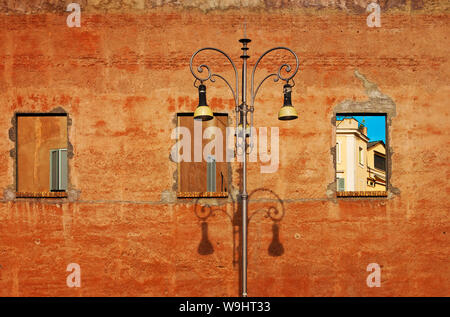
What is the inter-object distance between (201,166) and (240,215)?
1.18 metres

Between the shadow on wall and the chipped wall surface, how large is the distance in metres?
0.03

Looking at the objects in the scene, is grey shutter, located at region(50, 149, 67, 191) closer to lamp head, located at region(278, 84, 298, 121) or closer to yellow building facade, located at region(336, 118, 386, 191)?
lamp head, located at region(278, 84, 298, 121)

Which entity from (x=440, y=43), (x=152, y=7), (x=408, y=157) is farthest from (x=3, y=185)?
(x=440, y=43)

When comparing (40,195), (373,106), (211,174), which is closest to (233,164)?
(211,174)

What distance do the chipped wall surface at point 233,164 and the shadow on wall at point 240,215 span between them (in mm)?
25

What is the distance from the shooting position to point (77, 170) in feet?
28.8

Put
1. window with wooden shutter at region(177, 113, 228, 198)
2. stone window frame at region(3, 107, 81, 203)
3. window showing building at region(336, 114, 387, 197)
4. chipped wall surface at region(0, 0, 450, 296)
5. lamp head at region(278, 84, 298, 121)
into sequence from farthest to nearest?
window showing building at region(336, 114, 387, 197) → window with wooden shutter at region(177, 113, 228, 198) → stone window frame at region(3, 107, 81, 203) → chipped wall surface at region(0, 0, 450, 296) → lamp head at region(278, 84, 298, 121)

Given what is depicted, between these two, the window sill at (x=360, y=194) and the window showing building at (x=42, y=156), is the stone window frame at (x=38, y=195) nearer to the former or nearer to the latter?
the window showing building at (x=42, y=156)

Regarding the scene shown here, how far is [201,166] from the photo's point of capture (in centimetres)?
902

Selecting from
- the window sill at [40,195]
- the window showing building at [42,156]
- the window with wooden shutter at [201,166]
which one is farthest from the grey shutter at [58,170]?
the window with wooden shutter at [201,166]

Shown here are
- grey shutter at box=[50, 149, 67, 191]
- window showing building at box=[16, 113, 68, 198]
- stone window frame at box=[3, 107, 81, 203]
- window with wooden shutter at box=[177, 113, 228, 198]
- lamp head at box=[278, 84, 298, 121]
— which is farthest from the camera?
window showing building at box=[16, 113, 68, 198]

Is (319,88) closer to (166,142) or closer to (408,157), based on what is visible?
(408,157)

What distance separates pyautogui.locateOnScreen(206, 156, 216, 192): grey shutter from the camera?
29.6ft

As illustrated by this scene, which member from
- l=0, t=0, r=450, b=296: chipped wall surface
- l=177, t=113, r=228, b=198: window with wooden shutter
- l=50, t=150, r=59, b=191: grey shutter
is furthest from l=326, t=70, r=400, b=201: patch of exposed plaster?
l=50, t=150, r=59, b=191: grey shutter
